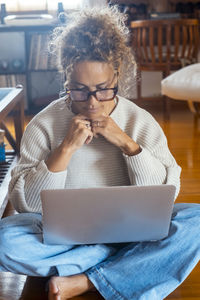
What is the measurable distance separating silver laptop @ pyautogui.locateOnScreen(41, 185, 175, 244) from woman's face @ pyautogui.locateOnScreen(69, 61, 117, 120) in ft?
0.88

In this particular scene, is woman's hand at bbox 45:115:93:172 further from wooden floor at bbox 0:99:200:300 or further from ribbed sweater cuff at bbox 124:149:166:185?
wooden floor at bbox 0:99:200:300

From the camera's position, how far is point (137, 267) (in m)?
1.24

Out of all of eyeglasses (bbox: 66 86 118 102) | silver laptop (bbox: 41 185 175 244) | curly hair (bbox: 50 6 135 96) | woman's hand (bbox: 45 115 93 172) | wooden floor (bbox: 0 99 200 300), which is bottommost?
wooden floor (bbox: 0 99 200 300)

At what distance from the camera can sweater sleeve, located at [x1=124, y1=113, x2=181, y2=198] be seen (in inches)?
51.5

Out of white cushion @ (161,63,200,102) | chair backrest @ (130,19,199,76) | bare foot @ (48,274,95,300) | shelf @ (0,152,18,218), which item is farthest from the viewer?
chair backrest @ (130,19,199,76)

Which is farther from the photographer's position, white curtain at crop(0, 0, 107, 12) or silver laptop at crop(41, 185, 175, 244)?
white curtain at crop(0, 0, 107, 12)

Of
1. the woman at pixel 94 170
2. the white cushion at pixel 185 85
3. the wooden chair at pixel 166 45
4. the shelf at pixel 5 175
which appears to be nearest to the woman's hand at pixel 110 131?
the woman at pixel 94 170

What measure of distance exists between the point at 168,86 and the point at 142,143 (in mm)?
1954

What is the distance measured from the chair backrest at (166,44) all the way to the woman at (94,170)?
2.35 meters

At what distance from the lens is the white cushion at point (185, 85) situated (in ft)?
10.0

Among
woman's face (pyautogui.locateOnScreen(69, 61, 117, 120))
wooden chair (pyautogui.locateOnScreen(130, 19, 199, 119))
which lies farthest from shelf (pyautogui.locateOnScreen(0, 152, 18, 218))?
wooden chair (pyautogui.locateOnScreen(130, 19, 199, 119))

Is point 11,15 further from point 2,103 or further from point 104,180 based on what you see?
point 104,180

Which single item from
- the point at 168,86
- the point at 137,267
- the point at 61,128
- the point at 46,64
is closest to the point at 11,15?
the point at 46,64

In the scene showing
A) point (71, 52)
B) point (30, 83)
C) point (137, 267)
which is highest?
point (71, 52)
